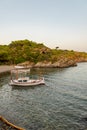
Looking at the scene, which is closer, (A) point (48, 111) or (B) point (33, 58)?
(A) point (48, 111)

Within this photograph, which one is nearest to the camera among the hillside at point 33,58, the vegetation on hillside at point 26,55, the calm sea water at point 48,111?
the calm sea water at point 48,111

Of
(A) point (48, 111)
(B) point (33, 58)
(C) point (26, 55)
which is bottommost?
(A) point (48, 111)

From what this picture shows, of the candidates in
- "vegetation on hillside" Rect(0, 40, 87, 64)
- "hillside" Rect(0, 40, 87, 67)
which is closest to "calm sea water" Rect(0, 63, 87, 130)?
"hillside" Rect(0, 40, 87, 67)

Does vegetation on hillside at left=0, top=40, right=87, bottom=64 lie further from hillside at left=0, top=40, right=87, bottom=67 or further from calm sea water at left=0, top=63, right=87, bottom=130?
calm sea water at left=0, top=63, right=87, bottom=130

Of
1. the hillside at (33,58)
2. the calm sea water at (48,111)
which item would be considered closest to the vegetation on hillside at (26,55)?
the hillside at (33,58)

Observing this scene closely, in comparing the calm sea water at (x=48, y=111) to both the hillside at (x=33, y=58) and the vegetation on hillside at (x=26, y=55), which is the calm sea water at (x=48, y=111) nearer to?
the hillside at (x=33, y=58)

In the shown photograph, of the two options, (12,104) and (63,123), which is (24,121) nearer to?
(63,123)

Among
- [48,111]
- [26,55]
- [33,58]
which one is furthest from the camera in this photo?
[26,55]

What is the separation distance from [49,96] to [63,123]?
22226 millimetres

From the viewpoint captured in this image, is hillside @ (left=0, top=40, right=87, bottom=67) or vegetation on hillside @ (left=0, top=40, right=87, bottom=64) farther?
hillside @ (left=0, top=40, right=87, bottom=67)

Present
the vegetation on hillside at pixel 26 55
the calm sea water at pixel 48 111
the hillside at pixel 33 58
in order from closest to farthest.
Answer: the calm sea water at pixel 48 111
the vegetation on hillside at pixel 26 55
the hillside at pixel 33 58

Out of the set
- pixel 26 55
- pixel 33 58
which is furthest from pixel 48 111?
pixel 26 55

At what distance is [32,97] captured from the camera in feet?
189

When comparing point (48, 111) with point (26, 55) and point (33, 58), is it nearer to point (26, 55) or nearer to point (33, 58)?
→ point (33, 58)
